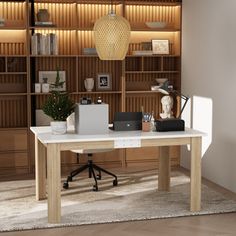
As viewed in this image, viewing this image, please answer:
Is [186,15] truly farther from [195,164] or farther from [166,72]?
[195,164]

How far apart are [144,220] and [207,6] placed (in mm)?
3152

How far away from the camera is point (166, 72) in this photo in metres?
8.20

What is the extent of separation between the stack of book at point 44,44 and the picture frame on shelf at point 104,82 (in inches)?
31.3

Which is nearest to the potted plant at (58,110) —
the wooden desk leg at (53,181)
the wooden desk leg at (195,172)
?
the wooden desk leg at (53,181)

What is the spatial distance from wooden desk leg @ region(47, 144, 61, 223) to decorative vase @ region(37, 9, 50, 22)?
116 inches

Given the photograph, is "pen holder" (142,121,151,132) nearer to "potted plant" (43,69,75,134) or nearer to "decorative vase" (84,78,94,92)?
"potted plant" (43,69,75,134)

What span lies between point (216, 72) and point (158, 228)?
8.33 feet

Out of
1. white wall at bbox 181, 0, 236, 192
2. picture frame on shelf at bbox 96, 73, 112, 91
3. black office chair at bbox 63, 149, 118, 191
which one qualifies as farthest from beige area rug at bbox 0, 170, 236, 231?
picture frame on shelf at bbox 96, 73, 112, 91

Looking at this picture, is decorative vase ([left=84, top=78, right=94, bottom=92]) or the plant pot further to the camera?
decorative vase ([left=84, top=78, right=94, bottom=92])

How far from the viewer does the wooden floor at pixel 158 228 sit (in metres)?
5.02

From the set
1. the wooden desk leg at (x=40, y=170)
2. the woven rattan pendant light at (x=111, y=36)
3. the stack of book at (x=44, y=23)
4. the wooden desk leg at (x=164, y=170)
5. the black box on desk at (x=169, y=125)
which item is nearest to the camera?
the woven rattan pendant light at (x=111, y=36)

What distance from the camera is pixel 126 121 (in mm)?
5879

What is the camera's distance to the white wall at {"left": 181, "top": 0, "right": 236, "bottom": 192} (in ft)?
21.6

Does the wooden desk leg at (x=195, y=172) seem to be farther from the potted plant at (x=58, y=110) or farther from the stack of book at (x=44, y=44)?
the stack of book at (x=44, y=44)
